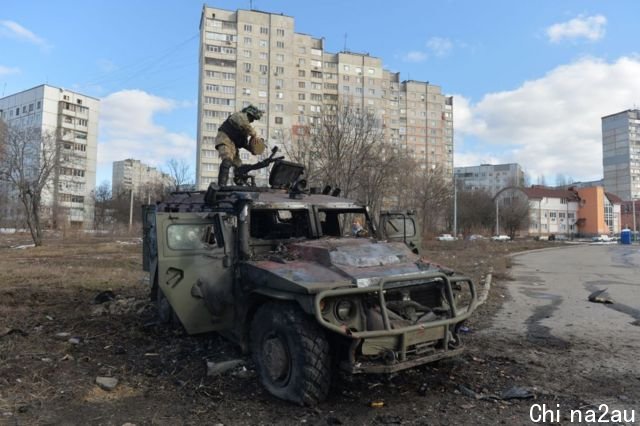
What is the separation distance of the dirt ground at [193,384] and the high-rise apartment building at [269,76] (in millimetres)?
57123

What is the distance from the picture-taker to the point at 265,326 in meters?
4.58

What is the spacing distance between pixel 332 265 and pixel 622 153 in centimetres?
10120

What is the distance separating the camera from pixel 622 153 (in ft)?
296

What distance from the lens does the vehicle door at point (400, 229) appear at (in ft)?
21.5

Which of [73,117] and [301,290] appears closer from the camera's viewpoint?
[301,290]

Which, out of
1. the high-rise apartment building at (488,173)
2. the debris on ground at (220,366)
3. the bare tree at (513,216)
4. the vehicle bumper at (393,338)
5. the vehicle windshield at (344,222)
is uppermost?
the high-rise apartment building at (488,173)

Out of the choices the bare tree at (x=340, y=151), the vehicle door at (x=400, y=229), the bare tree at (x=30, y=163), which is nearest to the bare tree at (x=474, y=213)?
the bare tree at (x=340, y=151)

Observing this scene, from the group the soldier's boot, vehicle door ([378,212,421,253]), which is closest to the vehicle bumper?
vehicle door ([378,212,421,253])

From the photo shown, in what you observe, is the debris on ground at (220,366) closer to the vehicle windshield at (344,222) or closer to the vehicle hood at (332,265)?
the vehicle hood at (332,265)

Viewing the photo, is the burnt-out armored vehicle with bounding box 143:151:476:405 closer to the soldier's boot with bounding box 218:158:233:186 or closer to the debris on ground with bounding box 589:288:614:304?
the soldier's boot with bounding box 218:158:233:186

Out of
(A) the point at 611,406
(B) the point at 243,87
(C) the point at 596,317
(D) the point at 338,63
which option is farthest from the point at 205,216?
(D) the point at 338,63

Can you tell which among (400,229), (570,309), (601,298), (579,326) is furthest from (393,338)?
(601,298)

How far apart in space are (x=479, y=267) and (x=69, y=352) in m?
14.7

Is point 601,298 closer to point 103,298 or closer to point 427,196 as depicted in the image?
point 103,298
